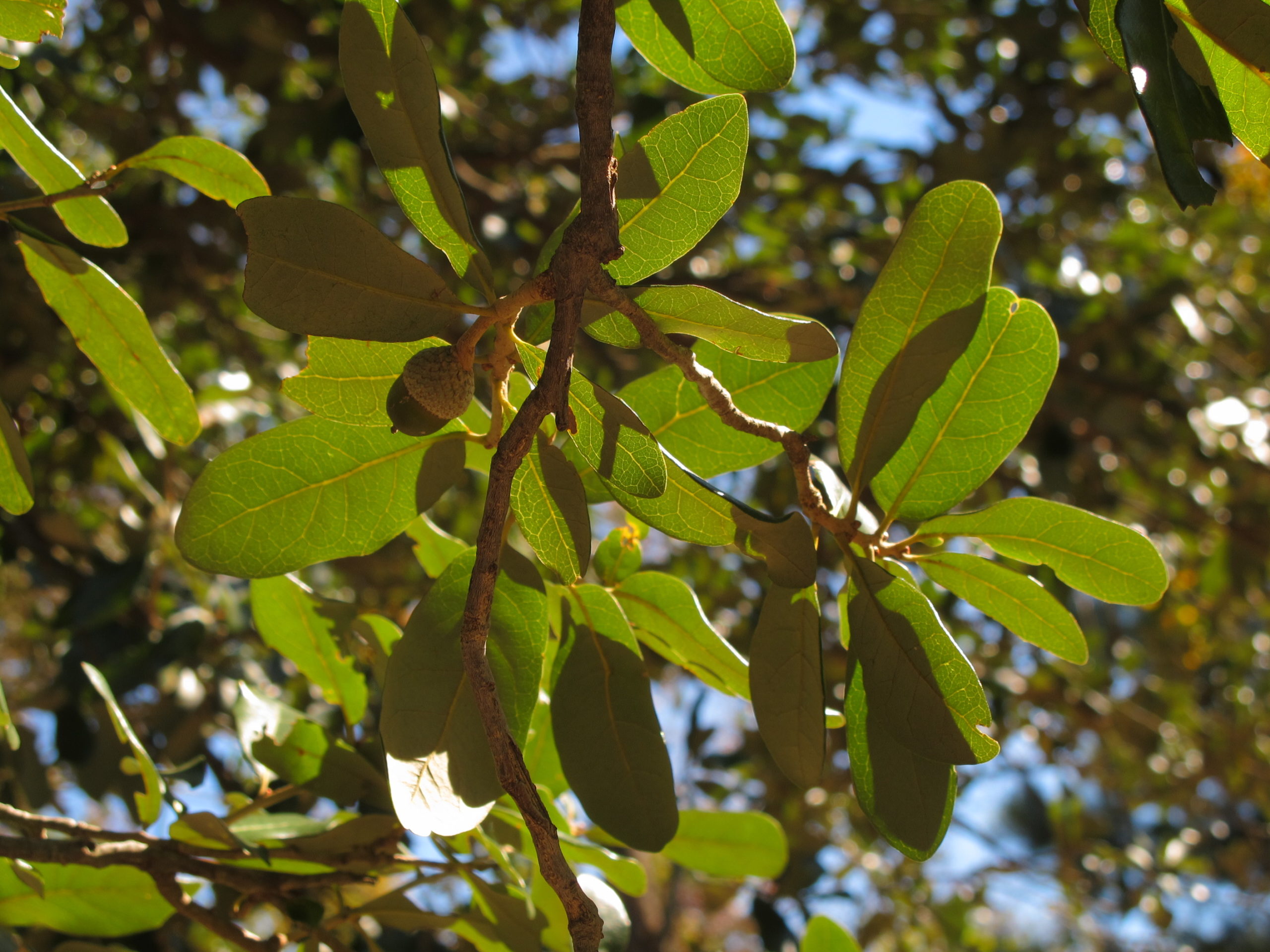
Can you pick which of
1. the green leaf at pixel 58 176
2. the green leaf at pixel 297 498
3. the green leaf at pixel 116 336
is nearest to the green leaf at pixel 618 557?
the green leaf at pixel 297 498

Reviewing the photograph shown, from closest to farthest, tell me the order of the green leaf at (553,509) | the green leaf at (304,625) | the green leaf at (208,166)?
the green leaf at (553,509)
the green leaf at (208,166)
the green leaf at (304,625)

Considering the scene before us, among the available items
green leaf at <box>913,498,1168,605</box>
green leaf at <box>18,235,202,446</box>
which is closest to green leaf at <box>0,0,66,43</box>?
green leaf at <box>18,235,202,446</box>

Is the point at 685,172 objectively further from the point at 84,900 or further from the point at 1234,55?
the point at 84,900

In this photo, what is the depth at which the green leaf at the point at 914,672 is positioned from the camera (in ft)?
2.63

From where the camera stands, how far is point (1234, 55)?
739 mm

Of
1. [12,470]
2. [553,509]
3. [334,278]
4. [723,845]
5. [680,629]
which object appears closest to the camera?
[334,278]

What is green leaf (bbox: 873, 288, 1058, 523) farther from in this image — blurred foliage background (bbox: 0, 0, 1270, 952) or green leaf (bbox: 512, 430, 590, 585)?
blurred foliage background (bbox: 0, 0, 1270, 952)

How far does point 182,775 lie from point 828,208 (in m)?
2.92

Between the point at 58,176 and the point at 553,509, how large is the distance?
0.63 metres

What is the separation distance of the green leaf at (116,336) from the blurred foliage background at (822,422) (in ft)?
2.36

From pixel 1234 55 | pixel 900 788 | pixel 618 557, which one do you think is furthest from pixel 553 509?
pixel 1234 55

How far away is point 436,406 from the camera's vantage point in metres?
0.73

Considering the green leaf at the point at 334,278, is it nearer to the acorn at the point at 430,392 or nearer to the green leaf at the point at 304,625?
the acorn at the point at 430,392

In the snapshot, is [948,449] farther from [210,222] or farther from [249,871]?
[210,222]
